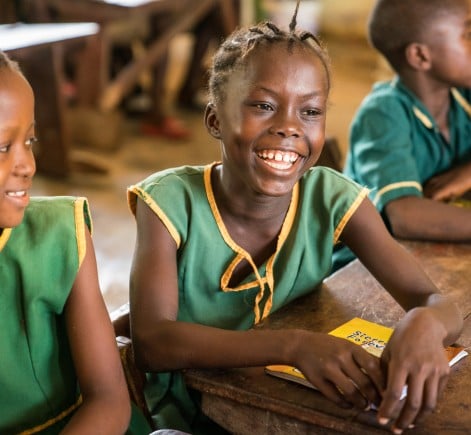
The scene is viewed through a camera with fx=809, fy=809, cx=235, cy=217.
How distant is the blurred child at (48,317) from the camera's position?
131 centimetres

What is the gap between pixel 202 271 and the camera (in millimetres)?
1615

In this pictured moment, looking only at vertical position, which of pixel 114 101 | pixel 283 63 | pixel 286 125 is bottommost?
pixel 114 101

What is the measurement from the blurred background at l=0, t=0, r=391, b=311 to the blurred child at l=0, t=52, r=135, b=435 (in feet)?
6.21

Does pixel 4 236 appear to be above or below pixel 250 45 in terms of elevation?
below

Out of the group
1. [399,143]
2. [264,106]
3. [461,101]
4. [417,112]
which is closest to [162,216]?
[264,106]

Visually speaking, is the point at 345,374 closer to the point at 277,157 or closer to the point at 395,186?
the point at 277,157

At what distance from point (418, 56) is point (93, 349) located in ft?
4.65

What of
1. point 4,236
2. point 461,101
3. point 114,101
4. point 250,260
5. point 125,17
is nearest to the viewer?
point 4,236

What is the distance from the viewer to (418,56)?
91.1 inches

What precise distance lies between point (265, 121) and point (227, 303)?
1.26 feet

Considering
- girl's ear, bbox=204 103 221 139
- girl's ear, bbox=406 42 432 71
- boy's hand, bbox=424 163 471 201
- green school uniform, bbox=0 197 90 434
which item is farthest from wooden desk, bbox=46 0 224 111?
green school uniform, bbox=0 197 90 434

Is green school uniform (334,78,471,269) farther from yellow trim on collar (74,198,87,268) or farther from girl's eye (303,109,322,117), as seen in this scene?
yellow trim on collar (74,198,87,268)

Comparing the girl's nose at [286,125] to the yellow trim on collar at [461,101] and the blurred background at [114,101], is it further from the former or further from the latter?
the blurred background at [114,101]

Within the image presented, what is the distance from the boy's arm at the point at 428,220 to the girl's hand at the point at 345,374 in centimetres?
83
